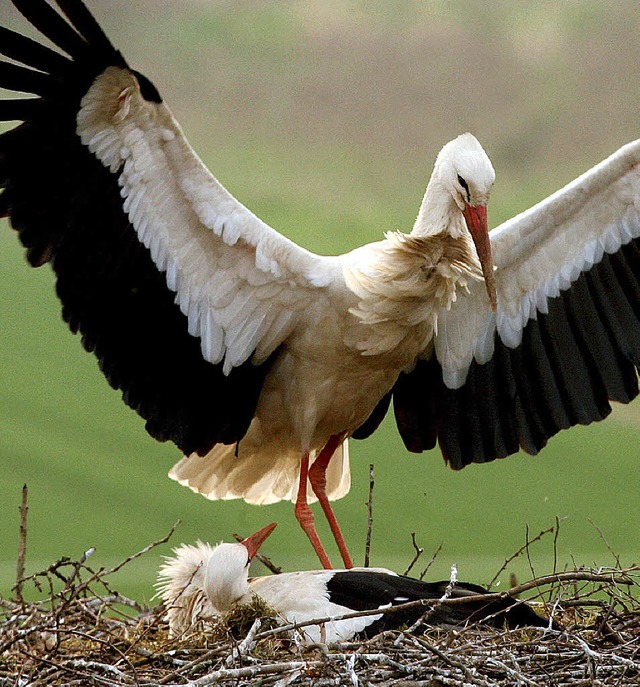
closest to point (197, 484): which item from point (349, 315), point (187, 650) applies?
point (349, 315)

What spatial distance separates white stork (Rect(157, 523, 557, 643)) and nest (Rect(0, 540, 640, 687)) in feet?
0.24

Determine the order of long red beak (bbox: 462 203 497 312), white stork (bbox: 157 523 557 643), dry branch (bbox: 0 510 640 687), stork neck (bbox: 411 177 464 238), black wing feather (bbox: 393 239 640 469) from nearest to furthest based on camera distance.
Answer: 1. dry branch (bbox: 0 510 640 687)
2. white stork (bbox: 157 523 557 643)
3. long red beak (bbox: 462 203 497 312)
4. stork neck (bbox: 411 177 464 238)
5. black wing feather (bbox: 393 239 640 469)

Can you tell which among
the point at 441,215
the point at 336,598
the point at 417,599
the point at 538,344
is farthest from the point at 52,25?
the point at 538,344

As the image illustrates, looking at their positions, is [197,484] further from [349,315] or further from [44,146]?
[44,146]

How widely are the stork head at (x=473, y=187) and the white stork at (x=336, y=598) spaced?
92cm

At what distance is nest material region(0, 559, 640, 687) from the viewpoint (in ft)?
9.31

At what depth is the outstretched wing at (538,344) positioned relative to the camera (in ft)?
14.0

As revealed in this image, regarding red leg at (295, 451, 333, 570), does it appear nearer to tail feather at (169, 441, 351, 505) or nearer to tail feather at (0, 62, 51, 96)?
tail feather at (169, 441, 351, 505)

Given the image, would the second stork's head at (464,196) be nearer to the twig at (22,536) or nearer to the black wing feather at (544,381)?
the black wing feather at (544,381)

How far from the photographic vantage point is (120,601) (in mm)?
4176

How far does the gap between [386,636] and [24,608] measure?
1.11 meters

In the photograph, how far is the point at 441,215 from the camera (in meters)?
3.91

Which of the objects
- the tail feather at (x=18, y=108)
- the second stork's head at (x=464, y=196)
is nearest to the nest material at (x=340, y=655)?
the second stork's head at (x=464, y=196)

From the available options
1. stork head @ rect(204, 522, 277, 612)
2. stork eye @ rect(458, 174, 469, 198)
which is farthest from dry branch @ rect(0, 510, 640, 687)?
stork eye @ rect(458, 174, 469, 198)
